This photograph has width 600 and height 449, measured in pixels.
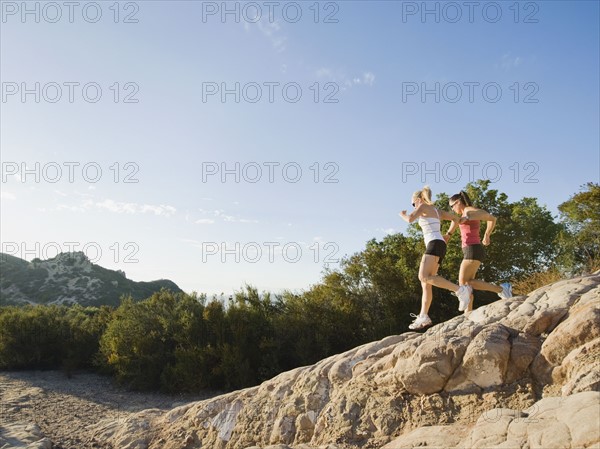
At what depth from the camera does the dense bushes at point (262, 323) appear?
625 inches

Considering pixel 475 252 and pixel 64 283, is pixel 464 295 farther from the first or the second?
pixel 64 283

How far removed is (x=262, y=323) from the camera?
56.4 ft

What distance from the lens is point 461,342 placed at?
5.93 m

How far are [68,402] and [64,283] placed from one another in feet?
155

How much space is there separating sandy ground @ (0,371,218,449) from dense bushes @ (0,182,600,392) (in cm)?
82

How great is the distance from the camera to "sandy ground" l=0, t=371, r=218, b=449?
10195mm

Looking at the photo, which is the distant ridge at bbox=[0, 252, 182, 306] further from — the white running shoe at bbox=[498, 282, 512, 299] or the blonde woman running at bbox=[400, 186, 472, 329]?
the white running shoe at bbox=[498, 282, 512, 299]

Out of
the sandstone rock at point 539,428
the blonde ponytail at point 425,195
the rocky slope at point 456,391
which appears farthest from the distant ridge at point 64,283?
the sandstone rock at point 539,428

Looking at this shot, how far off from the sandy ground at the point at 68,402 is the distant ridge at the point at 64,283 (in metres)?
34.1

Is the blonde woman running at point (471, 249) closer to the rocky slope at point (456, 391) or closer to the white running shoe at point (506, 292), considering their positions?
the white running shoe at point (506, 292)

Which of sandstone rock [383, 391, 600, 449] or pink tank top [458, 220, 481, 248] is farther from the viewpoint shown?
pink tank top [458, 220, 481, 248]

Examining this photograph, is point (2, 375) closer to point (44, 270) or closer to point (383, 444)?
point (383, 444)

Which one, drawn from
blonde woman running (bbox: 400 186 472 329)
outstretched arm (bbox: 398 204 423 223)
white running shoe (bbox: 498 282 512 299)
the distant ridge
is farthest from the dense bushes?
the distant ridge

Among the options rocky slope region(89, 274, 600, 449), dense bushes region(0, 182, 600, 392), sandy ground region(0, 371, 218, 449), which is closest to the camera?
rocky slope region(89, 274, 600, 449)
